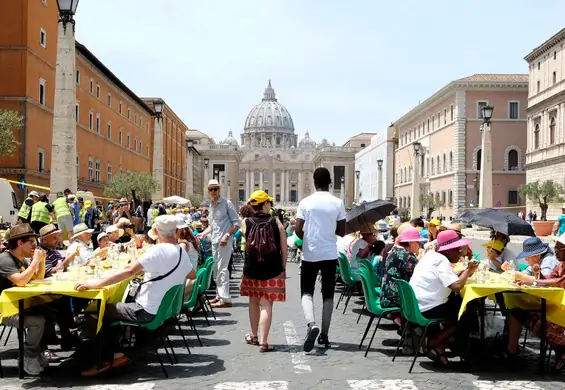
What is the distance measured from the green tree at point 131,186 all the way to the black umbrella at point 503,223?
109 ft

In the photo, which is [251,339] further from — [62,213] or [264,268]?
[62,213]

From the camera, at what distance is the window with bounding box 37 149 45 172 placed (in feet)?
108

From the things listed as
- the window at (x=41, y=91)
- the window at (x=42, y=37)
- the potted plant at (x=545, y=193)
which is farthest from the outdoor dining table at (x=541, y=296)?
the potted plant at (x=545, y=193)

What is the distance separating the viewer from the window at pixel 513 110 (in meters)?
57.9

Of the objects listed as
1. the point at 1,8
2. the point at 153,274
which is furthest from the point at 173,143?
the point at 153,274

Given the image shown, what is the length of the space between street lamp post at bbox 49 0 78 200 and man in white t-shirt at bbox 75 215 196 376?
49.6 ft

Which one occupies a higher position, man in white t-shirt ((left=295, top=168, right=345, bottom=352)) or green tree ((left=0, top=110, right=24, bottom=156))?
green tree ((left=0, top=110, right=24, bottom=156))

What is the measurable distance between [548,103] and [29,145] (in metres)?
32.9

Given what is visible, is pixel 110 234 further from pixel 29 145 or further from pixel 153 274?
pixel 29 145

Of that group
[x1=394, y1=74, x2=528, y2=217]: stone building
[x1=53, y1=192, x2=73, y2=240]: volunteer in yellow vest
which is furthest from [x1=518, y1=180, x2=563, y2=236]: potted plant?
[x1=53, y1=192, x2=73, y2=240]: volunteer in yellow vest

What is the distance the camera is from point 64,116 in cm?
2094

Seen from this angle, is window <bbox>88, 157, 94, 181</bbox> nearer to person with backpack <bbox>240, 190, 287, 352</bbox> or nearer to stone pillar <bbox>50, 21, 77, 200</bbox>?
stone pillar <bbox>50, 21, 77, 200</bbox>

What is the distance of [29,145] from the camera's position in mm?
31484

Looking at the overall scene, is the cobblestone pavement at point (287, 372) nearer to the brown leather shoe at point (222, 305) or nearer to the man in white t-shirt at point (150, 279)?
the man in white t-shirt at point (150, 279)
